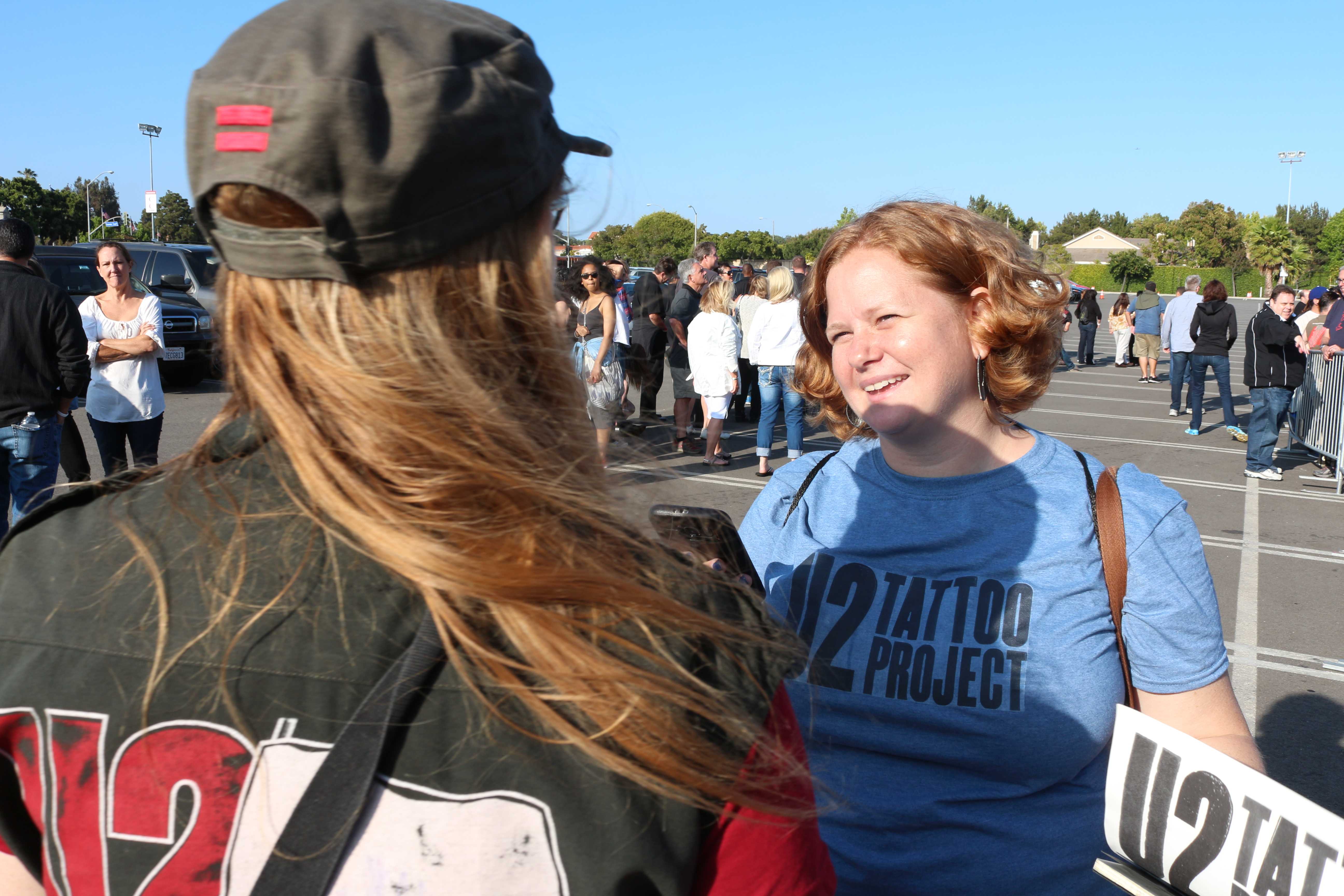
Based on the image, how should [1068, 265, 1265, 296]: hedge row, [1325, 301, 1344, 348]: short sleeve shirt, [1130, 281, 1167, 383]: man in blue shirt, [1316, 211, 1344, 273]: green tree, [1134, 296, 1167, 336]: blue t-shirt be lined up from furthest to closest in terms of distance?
[1068, 265, 1265, 296]: hedge row, [1316, 211, 1344, 273]: green tree, [1134, 296, 1167, 336]: blue t-shirt, [1130, 281, 1167, 383]: man in blue shirt, [1325, 301, 1344, 348]: short sleeve shirt

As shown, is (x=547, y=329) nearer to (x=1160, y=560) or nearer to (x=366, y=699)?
(x=366, y=699)

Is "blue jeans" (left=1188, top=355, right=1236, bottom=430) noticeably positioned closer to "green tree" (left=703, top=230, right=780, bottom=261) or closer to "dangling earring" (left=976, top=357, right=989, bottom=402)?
"dangling earring" (left=976, top=357, right=989, bottom=402)

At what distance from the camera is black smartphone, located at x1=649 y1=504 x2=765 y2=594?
1215 millimetres

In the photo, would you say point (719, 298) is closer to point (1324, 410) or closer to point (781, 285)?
point (781, 285)

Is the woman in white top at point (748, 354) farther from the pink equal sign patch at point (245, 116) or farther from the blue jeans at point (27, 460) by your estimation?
the pink equal sign patch at point (245, 116)

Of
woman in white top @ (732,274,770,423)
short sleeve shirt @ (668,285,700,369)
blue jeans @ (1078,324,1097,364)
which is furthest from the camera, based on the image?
blue jeans @ (1078,324,1097,364)

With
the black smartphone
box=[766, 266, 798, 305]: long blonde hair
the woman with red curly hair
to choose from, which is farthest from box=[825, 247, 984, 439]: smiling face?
box=[766, 266, 798, 305]: long blonde hair

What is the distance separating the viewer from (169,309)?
1367cm

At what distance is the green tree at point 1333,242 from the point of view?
72188mm

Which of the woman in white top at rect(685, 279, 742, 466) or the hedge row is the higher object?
the hedge row

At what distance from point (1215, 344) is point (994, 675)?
12.5m

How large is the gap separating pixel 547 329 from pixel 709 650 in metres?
0.33

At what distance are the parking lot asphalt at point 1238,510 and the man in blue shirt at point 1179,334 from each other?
0.46m

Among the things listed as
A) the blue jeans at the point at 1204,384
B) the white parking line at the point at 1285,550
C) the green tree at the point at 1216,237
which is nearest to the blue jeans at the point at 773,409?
the white parking line at the point at 1285,550
